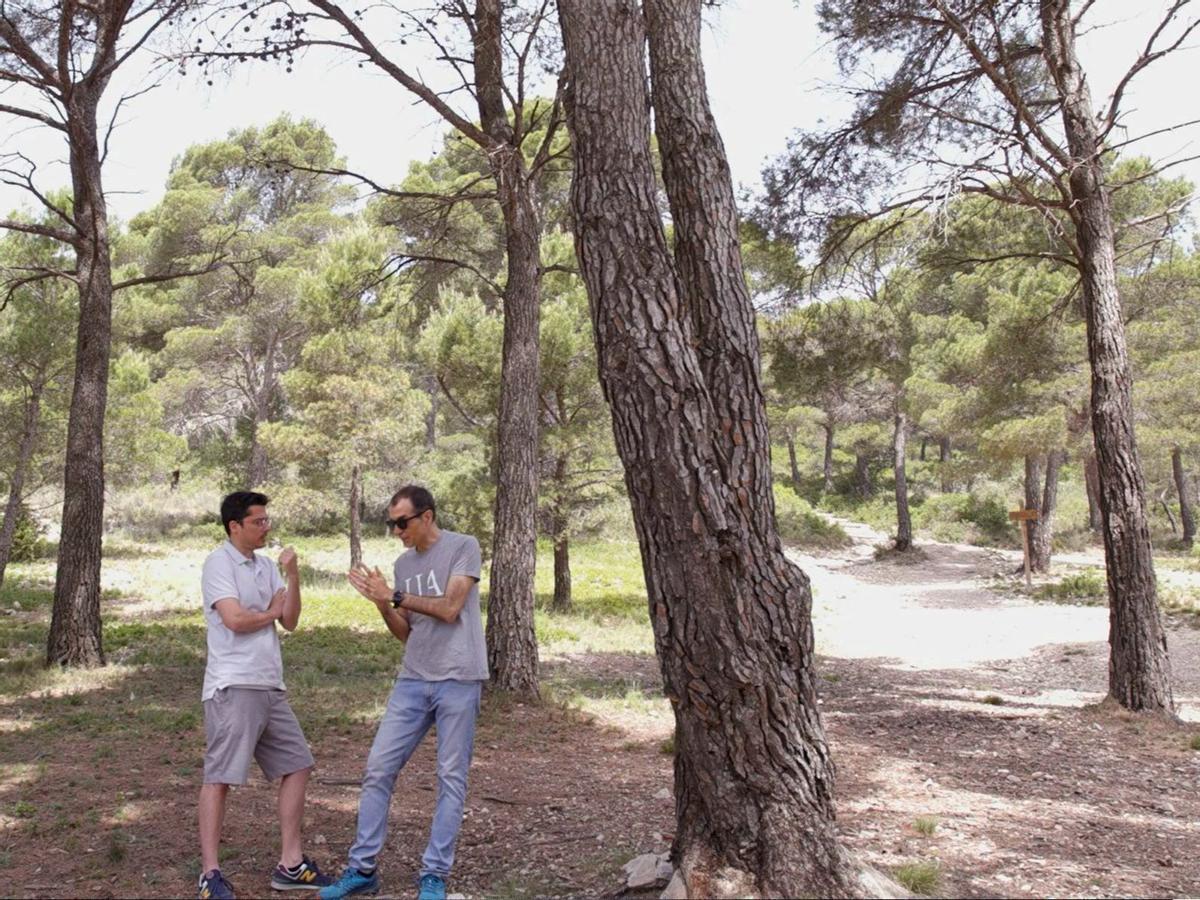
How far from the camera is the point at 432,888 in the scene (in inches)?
147

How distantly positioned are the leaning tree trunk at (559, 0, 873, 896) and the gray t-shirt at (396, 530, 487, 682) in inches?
32.2

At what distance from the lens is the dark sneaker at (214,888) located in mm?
3609

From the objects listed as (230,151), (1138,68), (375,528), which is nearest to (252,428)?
(375,528)

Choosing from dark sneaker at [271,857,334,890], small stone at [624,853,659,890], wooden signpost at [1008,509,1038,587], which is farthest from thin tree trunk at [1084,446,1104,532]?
dark sneaker at [271,857,334,890]

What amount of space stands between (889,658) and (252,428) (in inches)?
885

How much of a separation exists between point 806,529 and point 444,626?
1028 inches

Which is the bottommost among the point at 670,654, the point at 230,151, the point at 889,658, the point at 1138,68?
the point at 889,658

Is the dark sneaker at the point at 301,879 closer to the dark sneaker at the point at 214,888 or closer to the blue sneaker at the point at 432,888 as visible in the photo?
the dark sneaker at the point at 214,888

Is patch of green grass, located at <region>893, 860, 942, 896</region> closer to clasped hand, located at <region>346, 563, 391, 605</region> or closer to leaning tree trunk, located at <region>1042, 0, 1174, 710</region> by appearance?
clasped hand, located at <region>346, 563, 391, 605</region>

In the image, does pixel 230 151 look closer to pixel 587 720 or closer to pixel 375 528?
pixel 375 528

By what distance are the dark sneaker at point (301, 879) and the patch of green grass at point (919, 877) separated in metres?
2.20

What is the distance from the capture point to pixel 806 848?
3.41 meters

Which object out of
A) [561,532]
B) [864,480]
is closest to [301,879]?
[561,532]

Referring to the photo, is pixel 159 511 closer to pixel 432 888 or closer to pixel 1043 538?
pixel 1043 538
